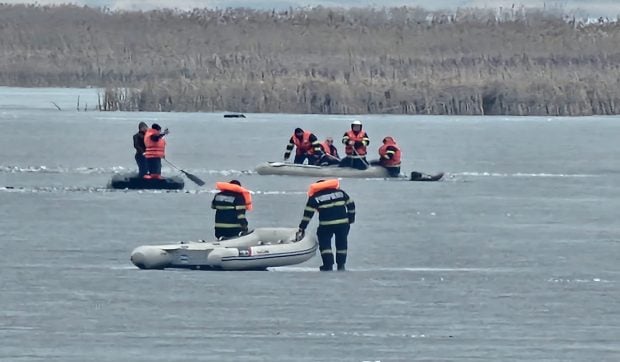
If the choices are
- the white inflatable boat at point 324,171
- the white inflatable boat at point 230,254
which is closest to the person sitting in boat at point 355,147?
the white inflatable boat at point 324,171

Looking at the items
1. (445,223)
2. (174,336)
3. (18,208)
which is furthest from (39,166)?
(174,336)

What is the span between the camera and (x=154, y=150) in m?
30.4

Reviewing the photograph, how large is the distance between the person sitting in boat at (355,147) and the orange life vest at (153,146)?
362cm

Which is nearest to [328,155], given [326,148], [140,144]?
[326,148]

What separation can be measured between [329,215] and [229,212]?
1085mm

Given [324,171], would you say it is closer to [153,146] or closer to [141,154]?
[141,154]

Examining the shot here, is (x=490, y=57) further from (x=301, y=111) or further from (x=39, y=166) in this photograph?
(x=39, y=166)

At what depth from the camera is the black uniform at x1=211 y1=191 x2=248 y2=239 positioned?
Answer: 1981 centimetres

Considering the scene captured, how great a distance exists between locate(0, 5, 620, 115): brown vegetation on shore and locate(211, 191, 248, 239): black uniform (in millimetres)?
33354

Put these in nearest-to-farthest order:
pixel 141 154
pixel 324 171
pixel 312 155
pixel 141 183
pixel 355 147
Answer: pixel 141 183 < pixel 141 154 < pixel 355 147 < pixel 324 171 < pixel 312 155

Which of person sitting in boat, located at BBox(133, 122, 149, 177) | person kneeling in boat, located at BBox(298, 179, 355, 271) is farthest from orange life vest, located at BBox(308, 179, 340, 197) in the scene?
person sitting in boat, located at BBox(133, 122, 149, 177)

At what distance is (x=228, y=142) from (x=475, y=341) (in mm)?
30397

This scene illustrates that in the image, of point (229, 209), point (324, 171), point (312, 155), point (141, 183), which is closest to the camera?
point (229, 209)

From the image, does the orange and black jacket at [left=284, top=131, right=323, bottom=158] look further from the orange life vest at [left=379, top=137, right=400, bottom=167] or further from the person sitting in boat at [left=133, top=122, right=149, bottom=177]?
the person sitting in boat at [left=133, top=122, right=149, bottom=177]
